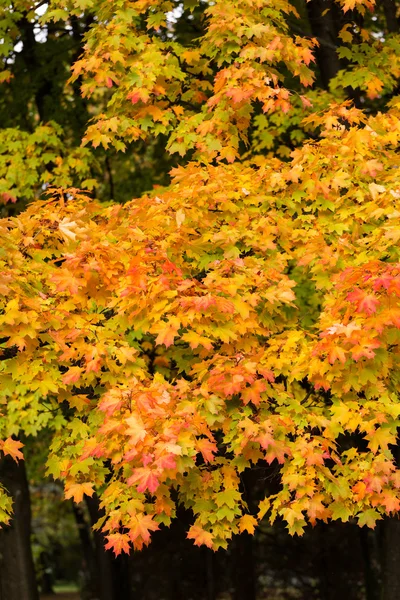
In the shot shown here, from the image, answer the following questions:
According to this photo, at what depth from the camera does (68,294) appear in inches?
377

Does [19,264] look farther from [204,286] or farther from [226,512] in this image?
[226,512]

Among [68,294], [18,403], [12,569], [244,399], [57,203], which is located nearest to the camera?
[244,399]

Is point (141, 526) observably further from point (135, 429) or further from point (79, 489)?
point (79, 489)

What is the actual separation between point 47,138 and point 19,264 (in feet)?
19.9

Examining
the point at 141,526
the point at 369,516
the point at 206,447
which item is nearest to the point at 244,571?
the point at 369,516

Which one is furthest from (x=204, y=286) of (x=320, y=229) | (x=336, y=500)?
(x=336, y=500)

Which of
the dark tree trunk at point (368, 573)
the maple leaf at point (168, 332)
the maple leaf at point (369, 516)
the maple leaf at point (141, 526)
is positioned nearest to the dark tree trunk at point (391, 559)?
the maple leaf at point (369, 516)

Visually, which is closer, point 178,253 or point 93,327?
point 93,327

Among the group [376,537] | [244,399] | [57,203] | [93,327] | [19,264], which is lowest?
[376,537]

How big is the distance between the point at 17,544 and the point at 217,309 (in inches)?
371

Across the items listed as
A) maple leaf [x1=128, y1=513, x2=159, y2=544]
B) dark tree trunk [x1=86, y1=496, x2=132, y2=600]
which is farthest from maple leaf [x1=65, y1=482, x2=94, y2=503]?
dark tree trunk [x1=86, y1=496, x2=132, y2=600]

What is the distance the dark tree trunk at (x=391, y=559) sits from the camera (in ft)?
42.1

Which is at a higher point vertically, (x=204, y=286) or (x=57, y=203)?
(x=57, y=203)

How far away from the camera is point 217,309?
8.86m
